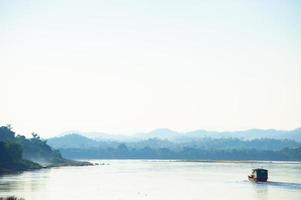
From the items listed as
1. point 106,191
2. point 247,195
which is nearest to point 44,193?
point 106,191

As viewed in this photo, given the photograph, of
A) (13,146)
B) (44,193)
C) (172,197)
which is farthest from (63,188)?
(13,146)

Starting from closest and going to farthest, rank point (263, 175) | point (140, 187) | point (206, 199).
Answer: point (206, 199) → point (140, 187) → point (263, 175)

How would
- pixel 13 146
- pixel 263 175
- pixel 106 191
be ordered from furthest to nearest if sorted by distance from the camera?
pixel 13 146 < pixel 263 175 < pixel 106 191

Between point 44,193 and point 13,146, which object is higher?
point 13,146

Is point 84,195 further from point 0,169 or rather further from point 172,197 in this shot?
point 0,169

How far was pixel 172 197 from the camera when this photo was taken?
98.4 m

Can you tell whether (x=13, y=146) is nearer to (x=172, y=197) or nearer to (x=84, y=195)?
(x=84, y=195)

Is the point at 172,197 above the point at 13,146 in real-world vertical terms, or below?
below

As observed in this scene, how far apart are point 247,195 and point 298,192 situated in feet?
37.5

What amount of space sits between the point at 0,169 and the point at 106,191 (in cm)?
7254

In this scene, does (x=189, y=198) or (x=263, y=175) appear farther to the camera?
(x=263, y=175)

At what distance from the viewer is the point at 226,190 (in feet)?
371

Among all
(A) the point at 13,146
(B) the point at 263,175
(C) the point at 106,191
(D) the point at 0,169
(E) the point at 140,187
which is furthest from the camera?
(A) the point at 13,146

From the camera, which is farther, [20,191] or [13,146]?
[13,146]
